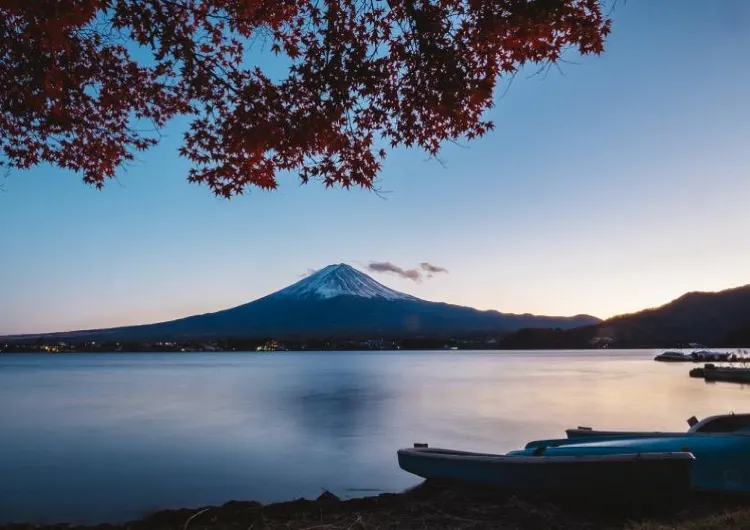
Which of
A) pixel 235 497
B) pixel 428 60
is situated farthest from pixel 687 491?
pixel 235 497

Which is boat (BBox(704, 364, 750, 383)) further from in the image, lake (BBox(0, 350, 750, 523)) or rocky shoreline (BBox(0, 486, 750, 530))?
rocky shoreline (BBox(0, 486, 750, 530))

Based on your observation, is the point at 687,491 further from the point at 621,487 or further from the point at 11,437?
the point at 11,437

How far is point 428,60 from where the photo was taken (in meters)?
5.80

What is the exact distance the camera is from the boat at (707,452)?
7.45 metres

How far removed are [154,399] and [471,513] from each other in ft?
101

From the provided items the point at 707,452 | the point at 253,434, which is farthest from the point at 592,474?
the point at 253,434

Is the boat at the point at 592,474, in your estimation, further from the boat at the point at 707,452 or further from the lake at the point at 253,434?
the lake at the point at 253,434

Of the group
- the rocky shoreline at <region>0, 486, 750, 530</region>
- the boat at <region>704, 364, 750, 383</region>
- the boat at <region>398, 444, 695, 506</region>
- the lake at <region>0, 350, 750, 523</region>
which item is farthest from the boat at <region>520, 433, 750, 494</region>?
the boat at <region>704, 364, 750, 383</region>

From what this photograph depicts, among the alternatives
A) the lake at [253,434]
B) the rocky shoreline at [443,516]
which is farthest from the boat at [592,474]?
the lake at [253,434]

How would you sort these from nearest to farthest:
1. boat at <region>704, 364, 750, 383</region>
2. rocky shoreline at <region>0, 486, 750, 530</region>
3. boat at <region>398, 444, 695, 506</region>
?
1. rocky shoreline at <region>0, 486, 750, 530</region>
2. boat at <region>398, 444, 695, 506</region>
3. boat at <region>704, 364, 750, 383</region>

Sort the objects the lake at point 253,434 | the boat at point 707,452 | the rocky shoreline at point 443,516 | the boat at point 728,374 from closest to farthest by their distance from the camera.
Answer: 1. the rocky shoreline at point 443,516
2. the boat at point 707,452
3. the lake at point 253,434
4. the boat at point 728,374

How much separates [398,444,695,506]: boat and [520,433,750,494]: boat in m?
0.09

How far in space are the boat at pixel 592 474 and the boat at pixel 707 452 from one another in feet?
0.28

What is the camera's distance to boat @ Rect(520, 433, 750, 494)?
7453mm
